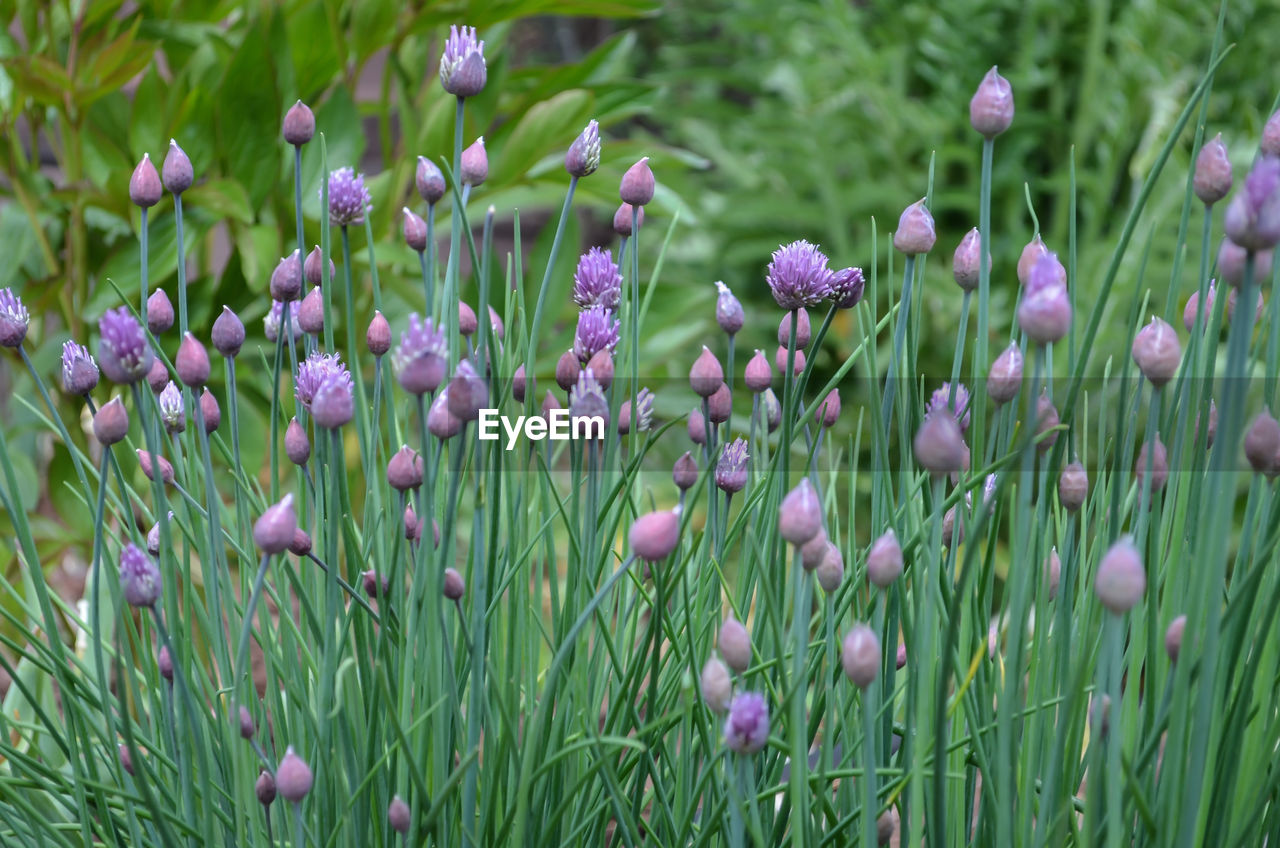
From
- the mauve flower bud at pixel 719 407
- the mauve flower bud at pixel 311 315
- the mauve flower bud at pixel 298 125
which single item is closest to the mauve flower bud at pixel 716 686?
the mauve flower bud at pixel 719 407

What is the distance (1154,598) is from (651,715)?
0.93ft

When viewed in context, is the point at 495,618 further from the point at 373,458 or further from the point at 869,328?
the point at 869,328

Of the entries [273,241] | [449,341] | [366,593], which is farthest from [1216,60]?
[273,241]

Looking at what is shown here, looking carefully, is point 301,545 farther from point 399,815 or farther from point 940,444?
point 940,444

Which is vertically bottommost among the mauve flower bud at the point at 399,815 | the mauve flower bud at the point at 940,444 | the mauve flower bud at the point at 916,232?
the mauve flower bud at the point at 399,815

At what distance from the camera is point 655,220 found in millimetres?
2877

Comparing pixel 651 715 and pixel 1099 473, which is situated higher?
pixel 1099 473

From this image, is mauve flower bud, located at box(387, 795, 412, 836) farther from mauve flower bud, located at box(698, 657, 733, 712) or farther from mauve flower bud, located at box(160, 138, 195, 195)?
mauve flower bud, located at box(160, 138, 195, 195)

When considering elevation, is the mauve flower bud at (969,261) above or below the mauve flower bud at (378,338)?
above

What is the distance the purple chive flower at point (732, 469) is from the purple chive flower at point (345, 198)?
27cm

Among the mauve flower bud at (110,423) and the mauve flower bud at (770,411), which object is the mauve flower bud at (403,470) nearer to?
the mauve flower bud at (110,423)

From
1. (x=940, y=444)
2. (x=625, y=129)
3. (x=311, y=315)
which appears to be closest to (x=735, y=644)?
(x=940, y=444)

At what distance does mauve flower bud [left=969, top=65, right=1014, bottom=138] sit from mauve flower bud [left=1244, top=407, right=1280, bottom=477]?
203 millimetres

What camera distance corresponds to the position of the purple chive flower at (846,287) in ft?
2.15
